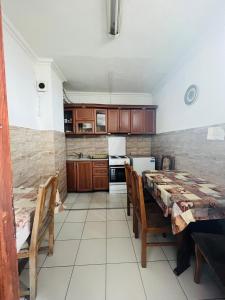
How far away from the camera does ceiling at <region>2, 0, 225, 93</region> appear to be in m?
1.46

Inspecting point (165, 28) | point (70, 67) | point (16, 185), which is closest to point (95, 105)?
point (70, 67)

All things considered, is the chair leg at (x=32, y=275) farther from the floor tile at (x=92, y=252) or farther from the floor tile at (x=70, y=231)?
the floor tile at (x=70, y=231)

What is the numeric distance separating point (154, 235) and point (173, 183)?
0.80 metres

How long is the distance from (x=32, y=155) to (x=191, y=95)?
2354 mm

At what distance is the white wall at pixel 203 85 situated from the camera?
66.2 inches

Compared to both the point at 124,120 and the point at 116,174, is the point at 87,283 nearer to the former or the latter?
the point at 116,174

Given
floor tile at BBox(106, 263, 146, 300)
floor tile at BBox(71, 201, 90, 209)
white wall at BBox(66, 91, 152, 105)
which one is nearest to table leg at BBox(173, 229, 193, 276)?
floor tile at BBox(106, 263, 146, 300)

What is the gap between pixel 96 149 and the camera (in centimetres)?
402

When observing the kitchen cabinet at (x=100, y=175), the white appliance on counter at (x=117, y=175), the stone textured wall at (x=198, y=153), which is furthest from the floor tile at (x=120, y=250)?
the kitchen cabinet at (x=100, y=175)

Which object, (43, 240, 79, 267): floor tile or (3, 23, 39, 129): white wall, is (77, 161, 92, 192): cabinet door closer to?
(3, 23, 39, 129): white wall

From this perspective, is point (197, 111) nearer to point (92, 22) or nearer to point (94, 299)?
point (92, 22)

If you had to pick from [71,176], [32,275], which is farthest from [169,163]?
[32,275]

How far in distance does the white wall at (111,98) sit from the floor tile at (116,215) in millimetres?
2551

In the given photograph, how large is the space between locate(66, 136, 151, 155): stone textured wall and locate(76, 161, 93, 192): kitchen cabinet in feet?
1.66
